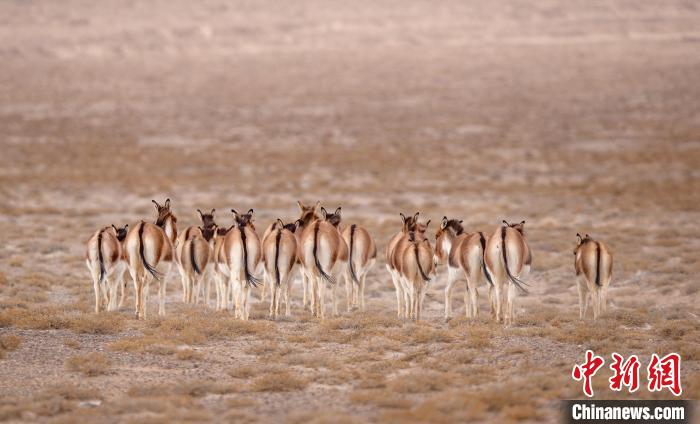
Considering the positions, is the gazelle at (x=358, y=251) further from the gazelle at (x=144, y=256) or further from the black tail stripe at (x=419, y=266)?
the gazelle at (x=144, y=256)

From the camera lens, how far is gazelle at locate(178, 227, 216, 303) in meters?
17.0

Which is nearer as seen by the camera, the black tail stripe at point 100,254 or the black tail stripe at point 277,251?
the black tail stripe at point 100,254

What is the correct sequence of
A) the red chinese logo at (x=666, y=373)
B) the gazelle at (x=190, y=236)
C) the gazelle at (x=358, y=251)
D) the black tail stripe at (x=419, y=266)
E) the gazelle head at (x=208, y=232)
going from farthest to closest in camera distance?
1. the gazelle head at (x=208, y=232)
2. the gazelle at (x=190, y=236)
3. the gazelle at (x=358, y=251)
4. the black tail stripe at (x=419, y=266)
5. the red chinese logo at (x=666, y=373)

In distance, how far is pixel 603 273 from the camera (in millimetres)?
15484

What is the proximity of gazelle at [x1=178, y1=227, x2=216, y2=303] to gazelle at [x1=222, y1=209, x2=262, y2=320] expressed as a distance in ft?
4.77

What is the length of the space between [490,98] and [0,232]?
5463cm

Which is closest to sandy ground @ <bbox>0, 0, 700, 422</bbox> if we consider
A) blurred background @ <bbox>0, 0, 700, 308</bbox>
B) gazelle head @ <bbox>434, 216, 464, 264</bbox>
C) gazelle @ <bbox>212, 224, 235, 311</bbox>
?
blurred background @ <bbox>0, 0, 700, 308</bbox>

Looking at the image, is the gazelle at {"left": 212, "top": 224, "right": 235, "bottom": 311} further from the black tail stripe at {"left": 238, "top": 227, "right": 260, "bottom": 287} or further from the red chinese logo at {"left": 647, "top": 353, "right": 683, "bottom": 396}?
the red chinese logo at {"left": 647, "top": 353, "right": 683, "bottom": 396}

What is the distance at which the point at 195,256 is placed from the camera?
17016 mm

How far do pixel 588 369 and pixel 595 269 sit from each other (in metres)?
3.55

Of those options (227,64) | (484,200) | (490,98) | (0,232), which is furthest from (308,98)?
(0,232)
